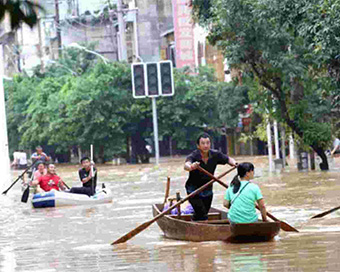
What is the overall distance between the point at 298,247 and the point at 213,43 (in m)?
19.2

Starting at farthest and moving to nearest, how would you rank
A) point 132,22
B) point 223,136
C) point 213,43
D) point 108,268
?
point 132,22, point 223,136, point 213,43, point 108,268

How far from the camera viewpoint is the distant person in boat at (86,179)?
893 inches

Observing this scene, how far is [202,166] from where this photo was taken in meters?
13.3

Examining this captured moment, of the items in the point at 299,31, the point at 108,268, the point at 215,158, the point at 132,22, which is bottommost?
the point at 108,268

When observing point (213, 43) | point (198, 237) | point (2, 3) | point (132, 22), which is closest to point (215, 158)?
point (198, 237)

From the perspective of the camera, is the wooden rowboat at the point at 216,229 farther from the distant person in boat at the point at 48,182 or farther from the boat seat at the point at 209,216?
the distant person in boat at the point at 48,182

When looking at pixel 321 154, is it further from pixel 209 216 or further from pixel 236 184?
pixel 236 184

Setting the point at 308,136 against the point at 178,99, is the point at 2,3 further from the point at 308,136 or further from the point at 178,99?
the point at 178,99

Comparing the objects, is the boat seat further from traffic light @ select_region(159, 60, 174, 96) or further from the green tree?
traffic light @ select_region(159, 60, 174, 96)

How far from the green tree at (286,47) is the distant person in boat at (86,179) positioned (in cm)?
616

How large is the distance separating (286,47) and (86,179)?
948 centimetres

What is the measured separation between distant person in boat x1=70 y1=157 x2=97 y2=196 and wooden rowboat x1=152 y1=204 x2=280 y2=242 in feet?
29.2

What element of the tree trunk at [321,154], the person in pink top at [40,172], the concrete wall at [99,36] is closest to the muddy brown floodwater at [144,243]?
the person in pink top at [40,172]

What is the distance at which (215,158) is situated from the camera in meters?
13.4
